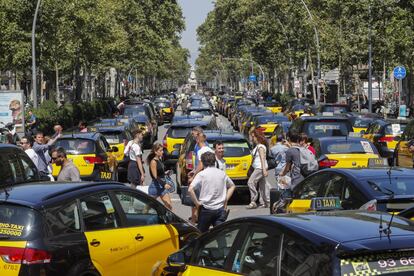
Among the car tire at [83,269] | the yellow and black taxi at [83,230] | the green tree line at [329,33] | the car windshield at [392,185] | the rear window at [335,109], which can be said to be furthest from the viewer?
the green tree line at [329,33]

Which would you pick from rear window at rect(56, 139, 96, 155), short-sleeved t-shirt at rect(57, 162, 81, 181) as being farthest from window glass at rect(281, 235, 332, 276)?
rear window at rect(56, 139, 96, 155)

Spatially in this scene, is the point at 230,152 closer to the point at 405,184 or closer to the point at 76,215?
the point at 405,184

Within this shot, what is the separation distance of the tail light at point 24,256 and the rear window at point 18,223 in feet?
0.42

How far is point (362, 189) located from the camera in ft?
31.6

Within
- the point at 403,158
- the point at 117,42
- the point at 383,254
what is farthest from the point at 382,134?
the point at 117,42

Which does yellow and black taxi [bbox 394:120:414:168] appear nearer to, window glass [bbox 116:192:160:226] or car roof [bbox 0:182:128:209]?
window glass [bbox 116:192:160:226]

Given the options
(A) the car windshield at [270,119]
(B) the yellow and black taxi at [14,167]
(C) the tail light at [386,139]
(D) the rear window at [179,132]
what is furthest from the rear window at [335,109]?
(B) the yellow and black taxi at [14,167]

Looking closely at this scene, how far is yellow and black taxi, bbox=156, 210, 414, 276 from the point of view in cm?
483

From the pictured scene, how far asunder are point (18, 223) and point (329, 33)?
4235cm

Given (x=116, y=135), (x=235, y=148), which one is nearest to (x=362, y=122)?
(x=116, y=135)

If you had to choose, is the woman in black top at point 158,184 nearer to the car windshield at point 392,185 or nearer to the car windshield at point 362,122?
the car windshield at point 392,185

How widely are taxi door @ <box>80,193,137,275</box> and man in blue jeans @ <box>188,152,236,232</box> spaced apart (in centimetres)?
215

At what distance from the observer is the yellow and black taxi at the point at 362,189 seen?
9.35m

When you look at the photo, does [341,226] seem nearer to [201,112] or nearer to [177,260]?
[177,260]
